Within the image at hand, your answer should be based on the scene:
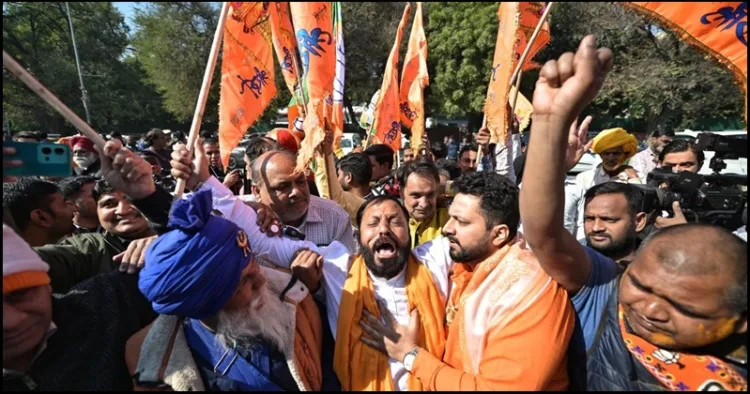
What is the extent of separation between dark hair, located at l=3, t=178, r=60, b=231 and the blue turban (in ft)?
3.87

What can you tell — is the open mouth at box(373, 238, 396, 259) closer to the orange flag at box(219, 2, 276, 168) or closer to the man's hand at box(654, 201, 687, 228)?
the orange flag at box(219, 2, 276, 168)

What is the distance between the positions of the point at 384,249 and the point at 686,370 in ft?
3.92

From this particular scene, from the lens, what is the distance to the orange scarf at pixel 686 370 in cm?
136

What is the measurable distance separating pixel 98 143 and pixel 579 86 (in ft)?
5.25

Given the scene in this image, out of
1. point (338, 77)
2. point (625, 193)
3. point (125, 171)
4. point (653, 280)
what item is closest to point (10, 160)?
point (125, 171)

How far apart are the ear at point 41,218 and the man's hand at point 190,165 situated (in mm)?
778

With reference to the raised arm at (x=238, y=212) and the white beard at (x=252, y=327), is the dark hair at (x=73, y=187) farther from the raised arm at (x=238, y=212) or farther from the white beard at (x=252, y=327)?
the white beard at (x=252, y=327)

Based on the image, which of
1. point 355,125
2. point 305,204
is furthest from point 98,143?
point 355,125

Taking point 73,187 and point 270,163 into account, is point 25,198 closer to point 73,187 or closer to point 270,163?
point 73,187

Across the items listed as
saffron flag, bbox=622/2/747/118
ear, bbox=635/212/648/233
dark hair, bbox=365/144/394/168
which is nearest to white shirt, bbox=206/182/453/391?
ear, bbox=635/212/648/233

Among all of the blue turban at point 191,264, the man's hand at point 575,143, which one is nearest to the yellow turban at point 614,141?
the man's hand at point 575,143

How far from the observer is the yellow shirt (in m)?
3.40

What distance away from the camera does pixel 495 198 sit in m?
2.05

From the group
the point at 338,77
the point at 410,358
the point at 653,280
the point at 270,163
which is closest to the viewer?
the point at 653,280
